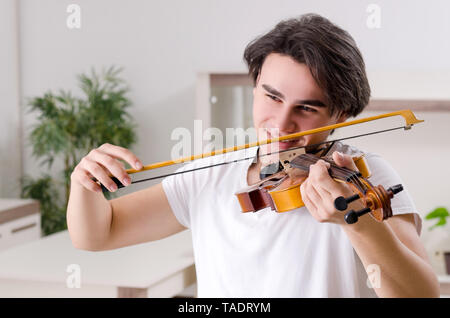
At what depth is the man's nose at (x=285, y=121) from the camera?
0.66 m

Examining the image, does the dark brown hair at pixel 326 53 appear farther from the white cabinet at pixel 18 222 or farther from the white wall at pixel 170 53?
the white cabinet at pixel 18 222

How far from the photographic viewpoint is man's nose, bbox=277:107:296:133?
2.17 feet

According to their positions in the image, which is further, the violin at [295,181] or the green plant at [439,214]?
the green plant at [439,214]

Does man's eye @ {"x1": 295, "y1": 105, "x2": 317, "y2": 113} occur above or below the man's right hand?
above

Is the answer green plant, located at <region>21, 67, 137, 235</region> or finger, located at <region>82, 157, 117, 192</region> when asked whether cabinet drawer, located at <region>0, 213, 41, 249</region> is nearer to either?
green plant, located at <region>21, 67, 137, 235</region>

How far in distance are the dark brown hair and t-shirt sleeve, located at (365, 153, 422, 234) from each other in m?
0.08

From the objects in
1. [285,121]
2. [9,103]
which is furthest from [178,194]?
[9,103]

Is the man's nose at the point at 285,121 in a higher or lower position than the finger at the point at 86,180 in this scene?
higher

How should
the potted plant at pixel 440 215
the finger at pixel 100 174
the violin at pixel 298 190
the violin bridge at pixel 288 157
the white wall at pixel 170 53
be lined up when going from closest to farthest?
the violin at pixel 298 190, the finger at pixel 100 174, the violin bridge at pixel 288 157, the potted plant at pixel 440 215, the white wall at pixel 170 53

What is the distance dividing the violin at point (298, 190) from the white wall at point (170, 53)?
135 centimetres

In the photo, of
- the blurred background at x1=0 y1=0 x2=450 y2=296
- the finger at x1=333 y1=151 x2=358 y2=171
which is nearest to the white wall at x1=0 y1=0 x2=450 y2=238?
the blurred background at x1=0 y1=0 x2=450 y2=296

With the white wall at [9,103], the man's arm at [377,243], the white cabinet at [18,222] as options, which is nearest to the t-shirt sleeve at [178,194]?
the man's arm at [377,243]

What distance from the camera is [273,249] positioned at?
0.70m

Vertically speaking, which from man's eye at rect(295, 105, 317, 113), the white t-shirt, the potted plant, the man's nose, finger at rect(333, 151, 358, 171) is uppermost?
man's eye at rect(295, 105, 317, 113)
